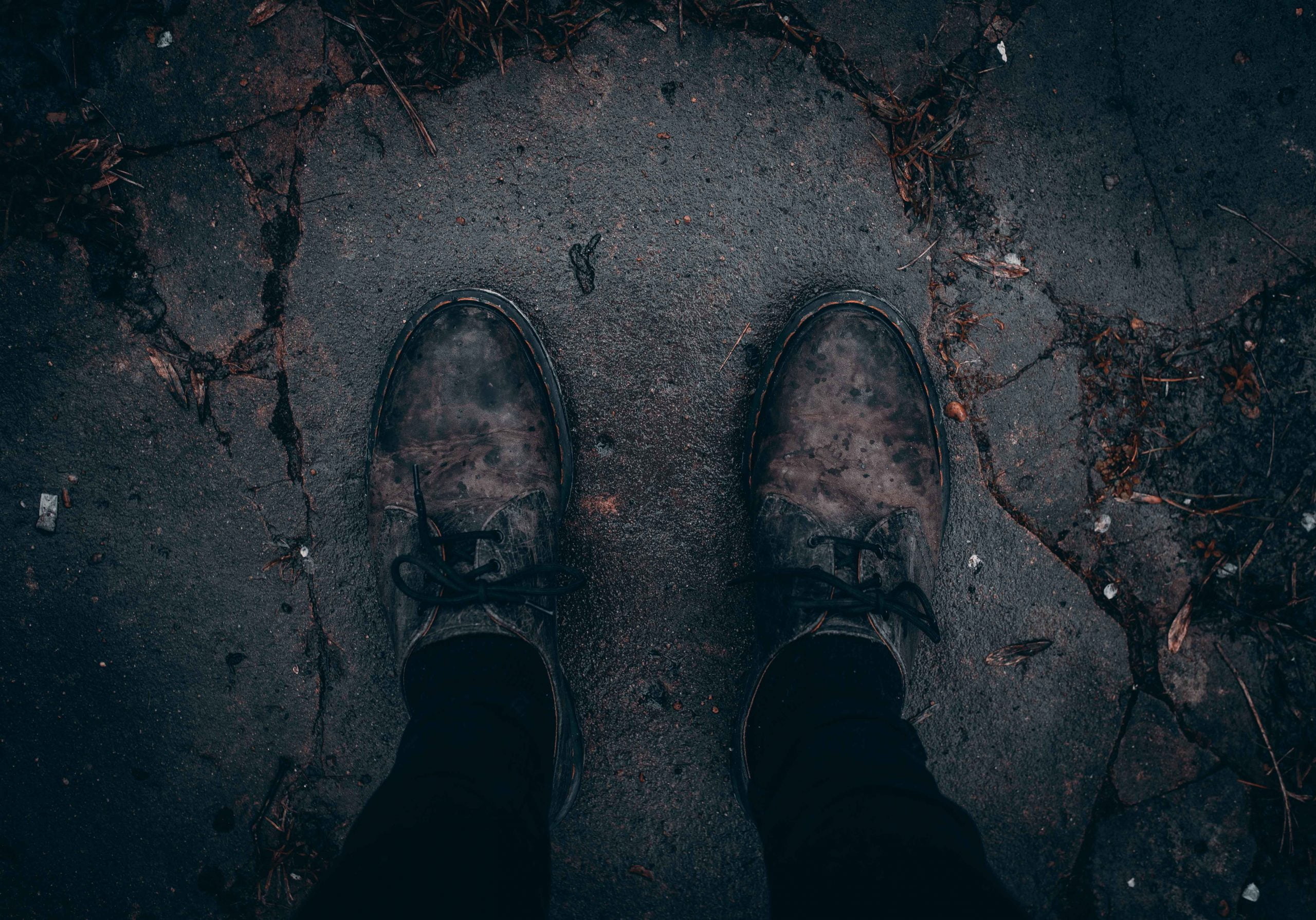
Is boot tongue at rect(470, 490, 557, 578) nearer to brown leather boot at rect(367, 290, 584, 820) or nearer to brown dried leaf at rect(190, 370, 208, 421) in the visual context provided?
brown leather boot at rect(367, 290, 584, 820)

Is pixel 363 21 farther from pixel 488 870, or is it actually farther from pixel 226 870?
pixel 226 870

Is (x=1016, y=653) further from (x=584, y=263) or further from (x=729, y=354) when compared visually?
(x=584, y=263)

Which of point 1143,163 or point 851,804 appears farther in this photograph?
point 1143,163

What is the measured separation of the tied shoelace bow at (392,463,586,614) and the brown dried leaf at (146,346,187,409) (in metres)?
0.74

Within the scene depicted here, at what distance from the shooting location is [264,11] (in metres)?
1.97

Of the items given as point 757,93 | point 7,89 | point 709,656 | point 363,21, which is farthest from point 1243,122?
point 7,89

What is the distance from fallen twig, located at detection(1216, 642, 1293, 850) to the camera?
2.05 metres

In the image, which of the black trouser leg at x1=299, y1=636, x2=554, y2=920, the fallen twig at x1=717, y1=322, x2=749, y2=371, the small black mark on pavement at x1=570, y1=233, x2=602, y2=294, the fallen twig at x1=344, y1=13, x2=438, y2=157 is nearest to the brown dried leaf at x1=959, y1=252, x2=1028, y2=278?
the fallen twig at x1=717, y1=322, x2=749, y2=371

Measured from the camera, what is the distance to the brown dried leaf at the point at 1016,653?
2.03 m

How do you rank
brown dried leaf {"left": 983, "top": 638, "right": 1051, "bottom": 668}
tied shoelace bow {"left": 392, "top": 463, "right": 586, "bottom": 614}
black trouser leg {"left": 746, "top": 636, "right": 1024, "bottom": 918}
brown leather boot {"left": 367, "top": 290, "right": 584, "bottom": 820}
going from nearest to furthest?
black trouser leg {"left": 746, "top": 636, "right": 1024, "bottom": 918} < tied shoelace bow {"left": 392, "top": 463, "right": 586, "bottom": 614} < brown leather boot {"left": 367, "top": 290, "right": 584, "bottom": 820} < brown dried leaf {"left": 983, "top": 638, "right": 1051, "bottom": 668}

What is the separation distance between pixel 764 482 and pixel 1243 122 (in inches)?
72.8

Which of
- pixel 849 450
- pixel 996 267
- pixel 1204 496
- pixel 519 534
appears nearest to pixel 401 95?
pixel 519 534

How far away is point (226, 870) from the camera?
203 cm

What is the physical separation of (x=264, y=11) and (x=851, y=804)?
2636 mm
